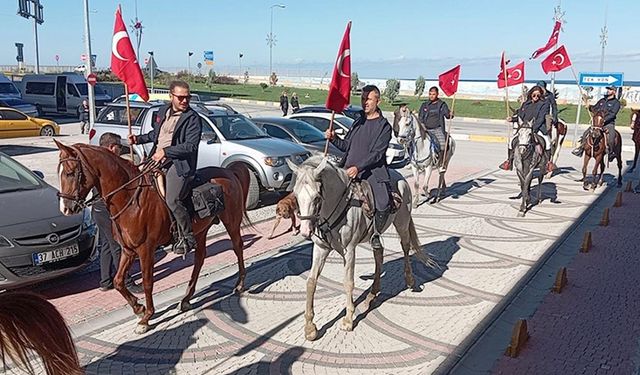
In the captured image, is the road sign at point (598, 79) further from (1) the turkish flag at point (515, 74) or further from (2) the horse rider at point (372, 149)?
(2) the horse rider at point (372, 149)

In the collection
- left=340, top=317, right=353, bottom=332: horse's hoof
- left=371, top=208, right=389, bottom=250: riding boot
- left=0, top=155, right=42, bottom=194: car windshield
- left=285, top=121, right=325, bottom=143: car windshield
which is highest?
left=285, top=121, right=325, bottom=143: car windshield

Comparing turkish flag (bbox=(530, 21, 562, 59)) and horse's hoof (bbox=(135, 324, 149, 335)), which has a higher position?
turkish flag (bbox=(530, 21, 562, 59))

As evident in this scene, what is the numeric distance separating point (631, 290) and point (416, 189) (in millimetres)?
6299

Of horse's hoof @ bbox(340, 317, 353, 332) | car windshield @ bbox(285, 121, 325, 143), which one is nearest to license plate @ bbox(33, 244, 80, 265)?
horse's hoof @ bbox(340, 317, 353, 332)

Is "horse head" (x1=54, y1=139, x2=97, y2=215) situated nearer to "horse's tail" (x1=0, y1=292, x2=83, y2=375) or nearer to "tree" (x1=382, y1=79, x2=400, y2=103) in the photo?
"horse's tail" (x1=0, y1=292, x2=83, y2=375)

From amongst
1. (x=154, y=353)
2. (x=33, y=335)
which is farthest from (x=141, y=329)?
(x=33, y=335)

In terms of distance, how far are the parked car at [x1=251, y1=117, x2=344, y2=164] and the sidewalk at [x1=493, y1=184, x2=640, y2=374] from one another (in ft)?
Answer: 25.3

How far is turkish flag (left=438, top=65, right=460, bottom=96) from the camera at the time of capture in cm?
1522

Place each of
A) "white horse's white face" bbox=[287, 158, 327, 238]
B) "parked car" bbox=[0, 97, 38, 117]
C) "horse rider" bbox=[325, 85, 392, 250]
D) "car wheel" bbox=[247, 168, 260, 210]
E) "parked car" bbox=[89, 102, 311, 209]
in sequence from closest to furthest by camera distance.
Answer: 1. "white horse's white face" bbox=[287, 158, 327, 238]
2. "horse rider" bbox=[325, 85, 392, 250]
3. "car wheel" bbox=[247, 168, 260, 210]
4. "parked car" bbox=[89, 102, 311, 209]
5. "parked car" bbox=[0, 97, 38, 117]

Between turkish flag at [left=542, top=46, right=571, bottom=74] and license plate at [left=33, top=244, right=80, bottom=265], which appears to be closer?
license plate at [left=33, top=244, right=80, bottom=265]

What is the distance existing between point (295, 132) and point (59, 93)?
84.9 ft

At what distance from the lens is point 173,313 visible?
21.6ft

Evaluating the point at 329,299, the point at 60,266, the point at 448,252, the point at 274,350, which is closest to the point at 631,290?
the point at 448,252

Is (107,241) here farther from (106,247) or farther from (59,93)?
(59,93)
